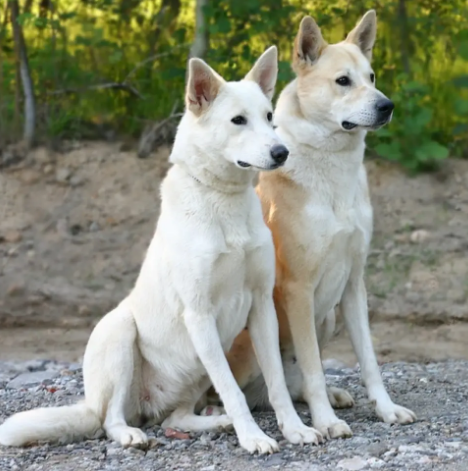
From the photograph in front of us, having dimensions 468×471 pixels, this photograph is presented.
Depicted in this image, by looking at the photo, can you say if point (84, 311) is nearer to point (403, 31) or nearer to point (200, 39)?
point (200, 39)

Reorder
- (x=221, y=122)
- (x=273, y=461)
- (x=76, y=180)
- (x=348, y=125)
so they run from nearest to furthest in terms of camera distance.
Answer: (x=273, y=461) → (x=221, y=122) → (x=348, y=125) → (x=76, y=180)

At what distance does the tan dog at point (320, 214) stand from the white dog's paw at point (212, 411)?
0.57ft

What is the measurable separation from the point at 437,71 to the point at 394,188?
1.39m

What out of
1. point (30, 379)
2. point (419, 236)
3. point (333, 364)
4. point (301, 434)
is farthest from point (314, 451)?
point (419, 236)

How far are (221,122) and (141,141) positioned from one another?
5.59 meters

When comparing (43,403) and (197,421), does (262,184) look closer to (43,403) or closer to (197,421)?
(197,421)

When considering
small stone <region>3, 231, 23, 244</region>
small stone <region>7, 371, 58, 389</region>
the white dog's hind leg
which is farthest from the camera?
small stone <region>3, 231, 23, 244</region>

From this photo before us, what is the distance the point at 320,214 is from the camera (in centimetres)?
456

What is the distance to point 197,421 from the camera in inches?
180

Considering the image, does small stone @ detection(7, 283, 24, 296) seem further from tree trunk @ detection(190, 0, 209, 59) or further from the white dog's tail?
the white dog's tail

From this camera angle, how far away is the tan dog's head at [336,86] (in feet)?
14.9

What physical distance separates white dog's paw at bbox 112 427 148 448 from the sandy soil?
2.83 m

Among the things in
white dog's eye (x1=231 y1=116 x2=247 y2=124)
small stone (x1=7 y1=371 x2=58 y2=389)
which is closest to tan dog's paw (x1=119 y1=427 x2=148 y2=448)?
white dog's eye (x1=231 y1=116 x2=247 y2=124)

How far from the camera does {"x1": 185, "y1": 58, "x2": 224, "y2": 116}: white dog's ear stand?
4301mm
